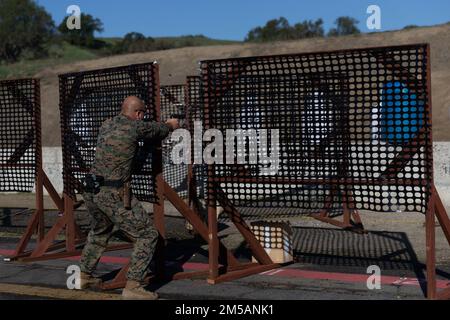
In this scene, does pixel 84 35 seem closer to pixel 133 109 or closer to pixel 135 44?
pixel 135 44

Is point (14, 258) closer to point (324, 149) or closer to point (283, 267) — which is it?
point (283, 267)

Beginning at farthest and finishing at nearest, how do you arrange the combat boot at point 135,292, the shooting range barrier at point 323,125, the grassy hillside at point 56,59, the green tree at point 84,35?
the green tree at point 84,35
the grassy hillside at point 56,59
the combat boot at point 135,292
the shooting range barrier at point 323,125

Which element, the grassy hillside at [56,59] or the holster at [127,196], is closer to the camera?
the holster at [127,196]

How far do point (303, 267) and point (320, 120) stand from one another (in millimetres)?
2085

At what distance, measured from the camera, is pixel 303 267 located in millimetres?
8258

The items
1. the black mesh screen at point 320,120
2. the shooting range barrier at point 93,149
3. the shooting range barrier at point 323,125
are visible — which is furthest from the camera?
the shooting range barrier at point 93,149

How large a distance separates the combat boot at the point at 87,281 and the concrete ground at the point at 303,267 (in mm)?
128

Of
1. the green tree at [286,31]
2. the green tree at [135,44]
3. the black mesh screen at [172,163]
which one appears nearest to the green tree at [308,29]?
the green tree at [286,31]

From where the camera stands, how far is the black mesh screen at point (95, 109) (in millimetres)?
7578

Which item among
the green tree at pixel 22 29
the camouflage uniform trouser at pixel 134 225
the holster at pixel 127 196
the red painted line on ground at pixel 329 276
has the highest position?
the green tree at pixel 22 29

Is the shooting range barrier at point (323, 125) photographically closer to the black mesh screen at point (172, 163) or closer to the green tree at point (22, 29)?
the black mesh screen at point (172, 163)

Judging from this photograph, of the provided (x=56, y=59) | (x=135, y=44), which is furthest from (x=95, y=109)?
(x=135, y=44)

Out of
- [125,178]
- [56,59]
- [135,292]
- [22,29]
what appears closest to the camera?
[135,292]

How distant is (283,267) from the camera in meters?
8.28
